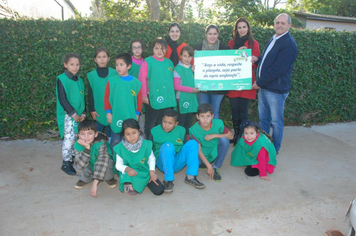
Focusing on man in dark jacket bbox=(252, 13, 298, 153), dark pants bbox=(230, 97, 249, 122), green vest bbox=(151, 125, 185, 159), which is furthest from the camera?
dark pants bbox=(230, 97, 249, 122)

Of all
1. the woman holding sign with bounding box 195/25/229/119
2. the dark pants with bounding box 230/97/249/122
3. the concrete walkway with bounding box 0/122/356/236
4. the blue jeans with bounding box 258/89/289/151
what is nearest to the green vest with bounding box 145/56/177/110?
the woman holding sign with bounding box 195/25/229/119

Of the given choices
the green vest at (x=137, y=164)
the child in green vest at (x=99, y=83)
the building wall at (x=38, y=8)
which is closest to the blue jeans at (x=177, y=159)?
the green vest at (x=137, y=164)

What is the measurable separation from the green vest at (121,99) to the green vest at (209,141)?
0.88 m

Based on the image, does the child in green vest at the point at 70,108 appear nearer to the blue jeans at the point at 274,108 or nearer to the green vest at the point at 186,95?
the green vest at the point at 186,95

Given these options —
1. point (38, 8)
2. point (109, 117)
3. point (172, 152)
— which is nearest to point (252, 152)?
point (172, 152)

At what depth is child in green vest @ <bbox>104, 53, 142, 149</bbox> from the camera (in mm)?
3650

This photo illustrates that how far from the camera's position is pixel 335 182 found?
144 inches

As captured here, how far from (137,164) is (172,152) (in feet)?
1.49

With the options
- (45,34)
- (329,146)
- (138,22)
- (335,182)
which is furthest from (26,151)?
(329,146)

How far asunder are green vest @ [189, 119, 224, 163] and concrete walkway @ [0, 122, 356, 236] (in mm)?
321

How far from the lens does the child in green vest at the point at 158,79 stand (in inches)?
156

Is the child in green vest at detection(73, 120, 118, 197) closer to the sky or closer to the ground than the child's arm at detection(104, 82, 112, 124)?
closer to the ground

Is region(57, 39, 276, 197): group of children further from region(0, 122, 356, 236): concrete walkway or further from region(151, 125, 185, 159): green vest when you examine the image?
region(0, 122, 356, 236): concrete walkway

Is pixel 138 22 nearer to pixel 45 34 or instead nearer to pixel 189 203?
pixel 45 34
